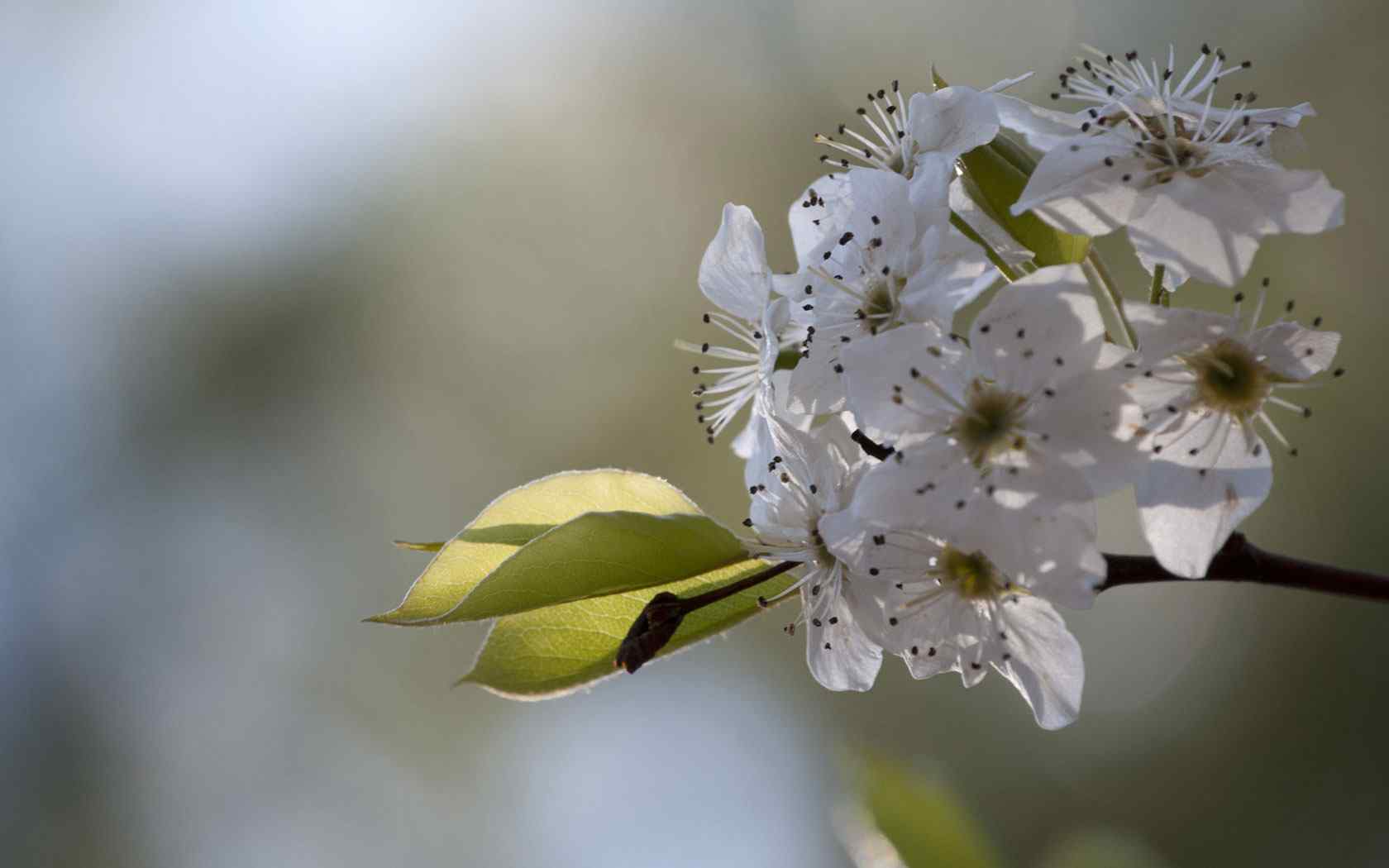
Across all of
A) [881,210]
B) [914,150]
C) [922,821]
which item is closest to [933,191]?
[881,210]

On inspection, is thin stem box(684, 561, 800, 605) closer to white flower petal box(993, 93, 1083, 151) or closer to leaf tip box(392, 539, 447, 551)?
leaf tip box(392, 539, 447, 551)

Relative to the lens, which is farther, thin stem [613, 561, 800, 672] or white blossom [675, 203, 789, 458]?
white blossom [675, 203, 789, 458]

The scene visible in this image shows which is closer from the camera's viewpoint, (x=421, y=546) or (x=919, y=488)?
(x=919, y=488)

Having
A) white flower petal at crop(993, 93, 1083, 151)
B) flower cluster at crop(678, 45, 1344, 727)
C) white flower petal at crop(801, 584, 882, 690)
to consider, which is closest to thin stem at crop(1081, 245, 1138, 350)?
flower cluster at crop(678, 45, 1344, 727)

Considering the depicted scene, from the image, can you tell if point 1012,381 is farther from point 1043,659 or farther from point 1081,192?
point 1043,659

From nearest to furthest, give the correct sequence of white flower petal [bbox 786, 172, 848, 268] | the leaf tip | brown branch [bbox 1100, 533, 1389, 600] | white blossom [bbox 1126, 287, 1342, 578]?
brown branch [bbox 1100, 533, 1389, 600]
white blossom [bbox 1126, 287, 1342, 578]
the leaf tip
white flower petal [bbox 786, 172, 848, 268]

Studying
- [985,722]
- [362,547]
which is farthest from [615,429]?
[985,722]

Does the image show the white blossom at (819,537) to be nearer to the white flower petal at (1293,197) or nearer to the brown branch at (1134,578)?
the brown branch at (1134,578)
